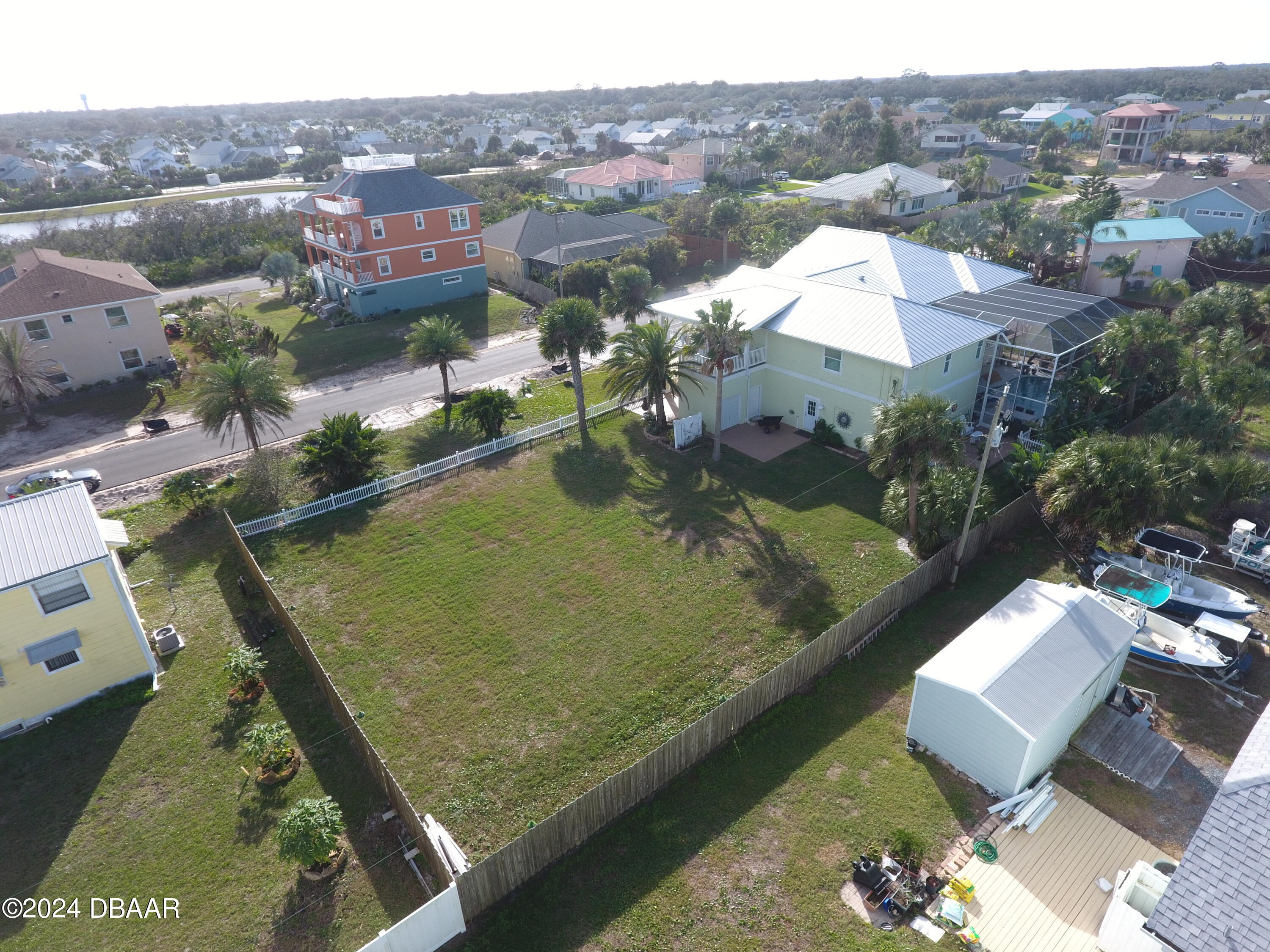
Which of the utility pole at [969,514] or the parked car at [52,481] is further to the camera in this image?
the parked car at [52,481]

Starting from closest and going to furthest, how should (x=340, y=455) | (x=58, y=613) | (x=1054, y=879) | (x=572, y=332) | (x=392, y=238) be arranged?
(x=1054, y=879)
(x=58, y=613)
(x=340, y=455)
(x=572, y=332)
(x=392, y=238)


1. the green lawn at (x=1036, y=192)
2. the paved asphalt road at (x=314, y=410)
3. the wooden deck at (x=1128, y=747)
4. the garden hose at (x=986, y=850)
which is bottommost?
the wooden deck at (x=1128, y=747)

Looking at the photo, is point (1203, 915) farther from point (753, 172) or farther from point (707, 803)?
point (753, 172)

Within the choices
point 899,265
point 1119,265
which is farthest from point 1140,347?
point 1119,265

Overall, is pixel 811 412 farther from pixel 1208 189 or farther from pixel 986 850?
pixel 1208 189

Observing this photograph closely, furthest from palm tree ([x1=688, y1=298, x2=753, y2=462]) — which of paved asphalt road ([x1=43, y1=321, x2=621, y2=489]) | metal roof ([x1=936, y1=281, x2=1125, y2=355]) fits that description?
paved asphalt road ([x1=43, y1=321, x2=621, y2=489])

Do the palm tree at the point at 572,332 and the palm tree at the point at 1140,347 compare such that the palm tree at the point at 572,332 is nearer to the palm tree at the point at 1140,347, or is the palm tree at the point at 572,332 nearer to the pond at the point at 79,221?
the palm tree at the point at 1140,347

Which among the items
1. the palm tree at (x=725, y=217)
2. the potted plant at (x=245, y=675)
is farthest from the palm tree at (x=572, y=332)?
the palm tree at (x=725, y=217)
